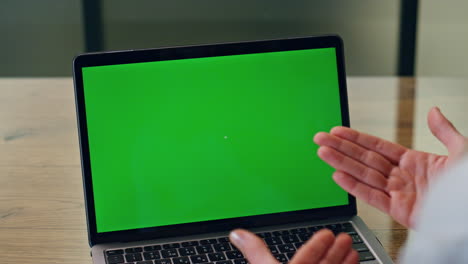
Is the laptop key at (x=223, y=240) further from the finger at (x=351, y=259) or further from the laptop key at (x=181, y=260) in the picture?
the finger at (x=351, y=259)

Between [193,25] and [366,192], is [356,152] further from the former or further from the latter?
[193,25]

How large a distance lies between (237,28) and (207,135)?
2.04 metres

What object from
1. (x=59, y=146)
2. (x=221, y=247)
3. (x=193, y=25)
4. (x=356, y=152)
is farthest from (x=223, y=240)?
(x=193, y=25)

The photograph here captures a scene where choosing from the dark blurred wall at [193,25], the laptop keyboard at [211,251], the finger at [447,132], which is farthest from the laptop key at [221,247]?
the dark blurred wall at [193,25]

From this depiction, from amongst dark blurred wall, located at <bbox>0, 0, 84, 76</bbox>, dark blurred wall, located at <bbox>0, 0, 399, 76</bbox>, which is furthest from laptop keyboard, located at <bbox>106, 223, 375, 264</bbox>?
dark blurred wall, located at <bbox>0, 0, 84, 76</bbox>

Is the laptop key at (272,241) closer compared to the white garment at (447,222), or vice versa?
the white garment at (447,222)

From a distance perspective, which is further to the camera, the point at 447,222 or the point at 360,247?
the point at 360,247

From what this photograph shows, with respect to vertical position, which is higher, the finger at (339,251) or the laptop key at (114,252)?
the finger at (339,251)

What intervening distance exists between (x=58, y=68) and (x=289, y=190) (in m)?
2.23

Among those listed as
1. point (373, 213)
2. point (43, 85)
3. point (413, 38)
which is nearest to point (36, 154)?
point (43, 85)

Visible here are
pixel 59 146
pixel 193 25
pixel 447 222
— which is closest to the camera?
pixel 447 222

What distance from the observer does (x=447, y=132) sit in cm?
102

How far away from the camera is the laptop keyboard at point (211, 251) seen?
979mm

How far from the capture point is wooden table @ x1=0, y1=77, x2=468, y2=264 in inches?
43.1
